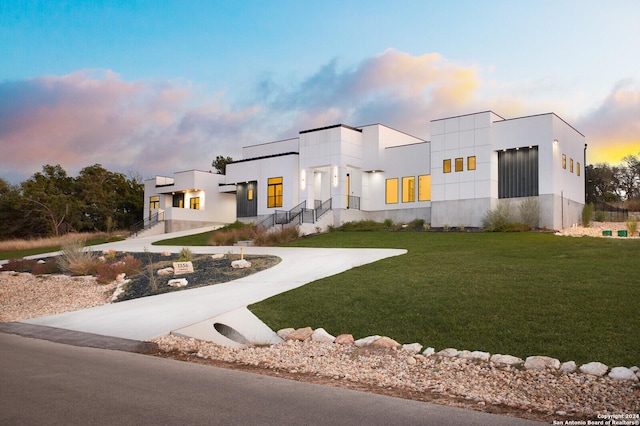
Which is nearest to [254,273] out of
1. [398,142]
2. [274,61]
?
[274,61]

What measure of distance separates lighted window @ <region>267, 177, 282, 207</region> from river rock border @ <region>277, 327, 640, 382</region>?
93.3 ft

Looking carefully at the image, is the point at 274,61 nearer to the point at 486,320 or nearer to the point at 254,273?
the point at 254,273

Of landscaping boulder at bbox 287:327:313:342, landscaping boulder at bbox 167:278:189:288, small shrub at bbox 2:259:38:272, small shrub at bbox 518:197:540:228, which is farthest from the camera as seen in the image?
small shrub at bbox 518:197:540:228

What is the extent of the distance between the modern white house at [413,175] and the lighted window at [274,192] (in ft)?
0.24

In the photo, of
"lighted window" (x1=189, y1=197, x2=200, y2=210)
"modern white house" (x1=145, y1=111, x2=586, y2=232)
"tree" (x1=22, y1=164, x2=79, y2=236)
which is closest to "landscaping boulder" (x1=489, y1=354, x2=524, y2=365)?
"modern white house" (x1=145, y1=111, x2=586, y2=232)

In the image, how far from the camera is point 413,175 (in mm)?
34688

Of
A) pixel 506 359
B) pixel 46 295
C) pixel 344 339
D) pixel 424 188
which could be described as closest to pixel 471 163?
pixel 424 188

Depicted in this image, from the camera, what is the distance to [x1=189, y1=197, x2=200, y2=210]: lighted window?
47344 mm

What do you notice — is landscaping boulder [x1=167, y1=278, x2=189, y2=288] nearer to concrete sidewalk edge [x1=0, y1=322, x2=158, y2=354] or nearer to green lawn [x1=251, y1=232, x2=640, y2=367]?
green lawn [x1=251, y1=232, x2=640, y2=367]

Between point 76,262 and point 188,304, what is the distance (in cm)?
907

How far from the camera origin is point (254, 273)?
17016mm

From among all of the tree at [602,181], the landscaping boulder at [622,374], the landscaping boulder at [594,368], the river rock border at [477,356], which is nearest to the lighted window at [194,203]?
the tree at [602,181]

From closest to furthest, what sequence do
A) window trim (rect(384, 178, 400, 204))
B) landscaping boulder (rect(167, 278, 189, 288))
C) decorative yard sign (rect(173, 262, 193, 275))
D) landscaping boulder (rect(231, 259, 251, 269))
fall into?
1. landscaping boulder (rect(167, 278, 189, 288))
2. decorative yard sign (rect(173, 262, 193, 275))
3. landscaping boulder (rect(231, 259, 251, 269))
4. window trim (rect(384, 178, 400, 204))

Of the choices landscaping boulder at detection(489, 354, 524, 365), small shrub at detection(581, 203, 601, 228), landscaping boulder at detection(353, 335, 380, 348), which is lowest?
landscaping boulder at detection(353, 335, 380, 348)
